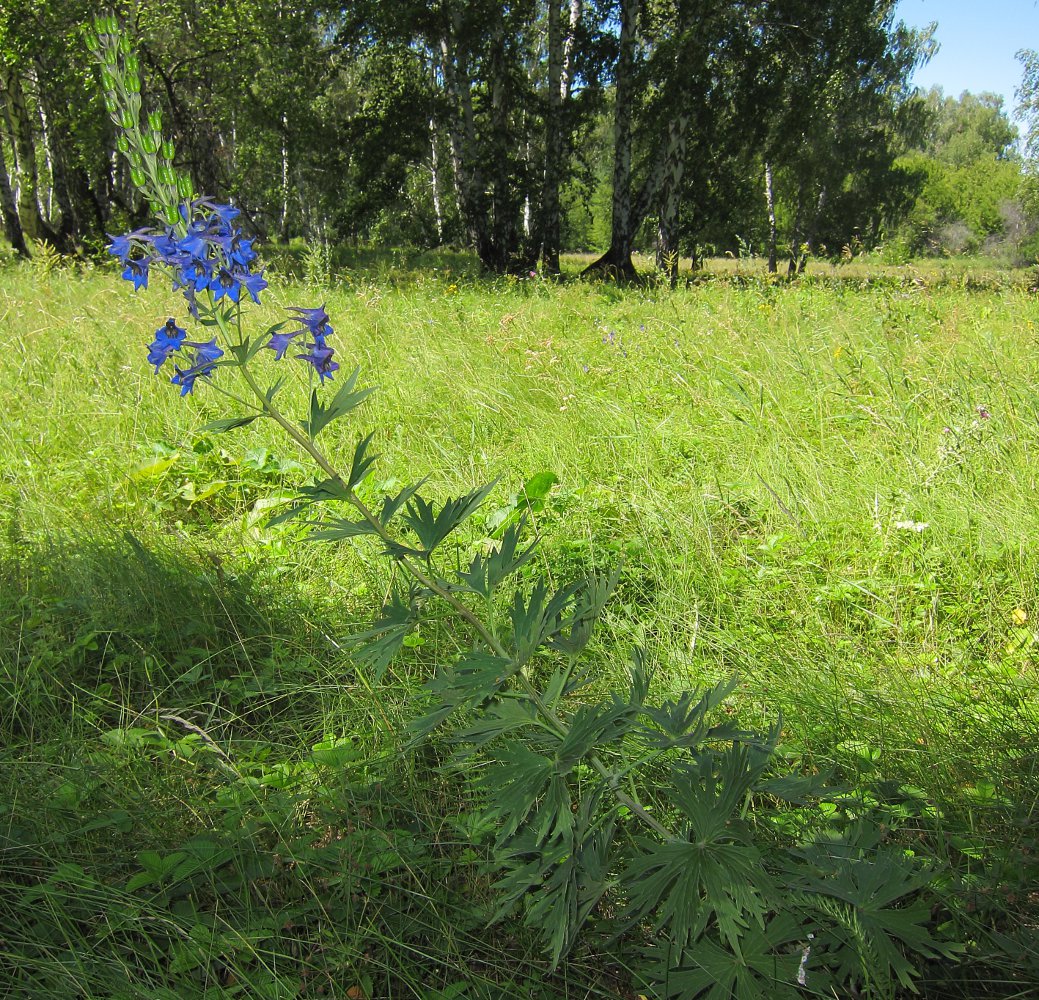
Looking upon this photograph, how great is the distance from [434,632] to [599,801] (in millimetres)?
1095

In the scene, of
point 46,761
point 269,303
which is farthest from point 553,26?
point 46,761

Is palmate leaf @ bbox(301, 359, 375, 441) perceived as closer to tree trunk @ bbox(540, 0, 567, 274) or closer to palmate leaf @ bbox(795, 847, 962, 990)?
palmate leaf @ bbox(795, 847, 962, 990)

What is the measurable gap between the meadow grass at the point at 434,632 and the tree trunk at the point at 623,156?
699cm

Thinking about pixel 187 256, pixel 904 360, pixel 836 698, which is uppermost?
pixel 187 256

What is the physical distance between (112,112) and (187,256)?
308 mm

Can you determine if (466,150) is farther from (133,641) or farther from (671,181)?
(133,641)

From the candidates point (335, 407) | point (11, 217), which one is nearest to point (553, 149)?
point (11, 217)

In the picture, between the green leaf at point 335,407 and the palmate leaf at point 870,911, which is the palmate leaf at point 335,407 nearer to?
the green leaf at point 335,407

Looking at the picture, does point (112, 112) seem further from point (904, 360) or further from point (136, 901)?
point (904, 360)

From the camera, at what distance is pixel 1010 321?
5129 millimetres

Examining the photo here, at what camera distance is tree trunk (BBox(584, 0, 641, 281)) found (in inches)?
439

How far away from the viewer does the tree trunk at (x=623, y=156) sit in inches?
439

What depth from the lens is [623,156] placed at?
39.6 feet

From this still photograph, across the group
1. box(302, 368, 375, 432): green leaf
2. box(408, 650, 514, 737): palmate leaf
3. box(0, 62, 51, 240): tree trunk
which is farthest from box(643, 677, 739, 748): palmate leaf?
box(0, 62, 51, 240): tree trunk
